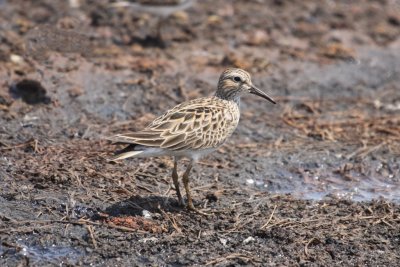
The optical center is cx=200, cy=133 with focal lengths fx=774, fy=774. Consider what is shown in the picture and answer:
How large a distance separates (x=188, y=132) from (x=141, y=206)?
898mm

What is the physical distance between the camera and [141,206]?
7918mm

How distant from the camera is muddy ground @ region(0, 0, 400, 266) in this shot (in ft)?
23.9

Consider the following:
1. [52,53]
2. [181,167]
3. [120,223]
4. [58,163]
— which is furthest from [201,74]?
Result: [120,223]

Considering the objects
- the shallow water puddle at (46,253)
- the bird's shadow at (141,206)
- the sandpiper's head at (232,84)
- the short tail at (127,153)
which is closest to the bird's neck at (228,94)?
the sandpiper's head at (232,84)

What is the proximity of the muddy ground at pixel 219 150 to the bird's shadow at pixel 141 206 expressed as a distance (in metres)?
0.02

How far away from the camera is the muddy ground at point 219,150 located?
7.27 meters

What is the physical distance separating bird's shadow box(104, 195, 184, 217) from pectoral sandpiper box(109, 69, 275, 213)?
0.46 feet

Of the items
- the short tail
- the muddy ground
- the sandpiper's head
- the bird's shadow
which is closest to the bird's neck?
the sandpiper's head

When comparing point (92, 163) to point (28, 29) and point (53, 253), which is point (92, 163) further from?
point (28, 29)

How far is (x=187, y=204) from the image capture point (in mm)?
8039

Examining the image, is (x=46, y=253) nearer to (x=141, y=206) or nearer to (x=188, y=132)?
(x=141, y=206)

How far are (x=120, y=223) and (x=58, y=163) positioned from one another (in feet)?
5.12

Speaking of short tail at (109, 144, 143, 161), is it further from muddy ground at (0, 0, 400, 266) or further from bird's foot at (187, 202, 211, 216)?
bird's foot at (187, 202, 211, 216)

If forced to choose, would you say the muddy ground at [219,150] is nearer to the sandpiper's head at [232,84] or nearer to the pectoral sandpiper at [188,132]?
the pectoral sandpiper at [188,132]
